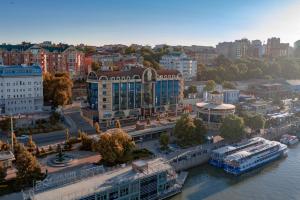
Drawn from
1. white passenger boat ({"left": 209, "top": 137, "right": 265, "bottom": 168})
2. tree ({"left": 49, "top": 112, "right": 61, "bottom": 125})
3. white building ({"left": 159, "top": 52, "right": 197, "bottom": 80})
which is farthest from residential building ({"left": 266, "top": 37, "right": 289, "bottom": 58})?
tree ({"left": 49, "top": 112, "right": 61, "bottom": 125})

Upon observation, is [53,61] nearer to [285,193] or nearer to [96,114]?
[96,114]

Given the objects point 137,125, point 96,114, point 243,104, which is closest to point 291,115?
point 243,104

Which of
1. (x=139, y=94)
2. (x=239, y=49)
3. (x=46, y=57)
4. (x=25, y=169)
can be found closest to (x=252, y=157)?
(x=139, y=94)

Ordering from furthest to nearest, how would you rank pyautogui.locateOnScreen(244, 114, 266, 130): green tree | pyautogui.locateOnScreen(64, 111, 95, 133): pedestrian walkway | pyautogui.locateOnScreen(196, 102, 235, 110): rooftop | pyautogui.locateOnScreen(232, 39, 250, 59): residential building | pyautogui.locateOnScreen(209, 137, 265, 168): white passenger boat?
pyautogui.locateOnScreen(232, 39, 250, 59): residential building → pyautogui.locateOnScreen(196, 102, 235, 110): rooftop → pyautogui.locateOnScreen(244, 114, 266, 130): green tree → pyautogui.locateOnScreen(64, 111, 95, 133): pedestrian walkway → pyautogui.locateOnScreen(209, 137, 265, 168): white passenger boat

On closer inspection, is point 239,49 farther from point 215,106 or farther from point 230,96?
point 215,106

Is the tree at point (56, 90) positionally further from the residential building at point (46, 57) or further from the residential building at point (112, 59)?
the residential building at point (112, 59)

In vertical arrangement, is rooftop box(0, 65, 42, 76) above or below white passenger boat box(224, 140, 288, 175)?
above

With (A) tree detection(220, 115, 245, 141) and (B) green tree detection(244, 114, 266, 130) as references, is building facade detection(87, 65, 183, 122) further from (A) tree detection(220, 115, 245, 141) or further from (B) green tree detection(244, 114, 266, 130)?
(A) tree detection(220, 115, 245, 141)
